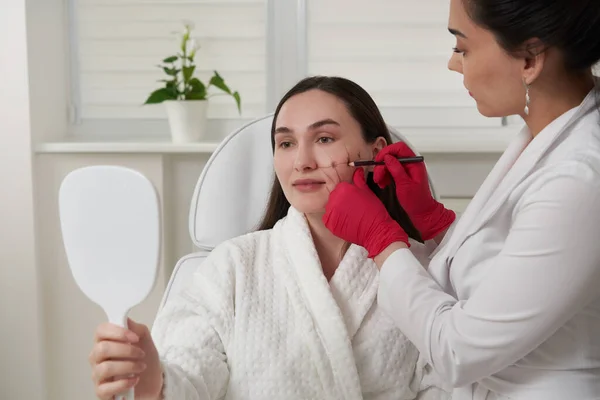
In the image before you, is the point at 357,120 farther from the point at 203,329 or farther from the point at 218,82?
the point at 218,82

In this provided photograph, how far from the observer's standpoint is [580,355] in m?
1.03

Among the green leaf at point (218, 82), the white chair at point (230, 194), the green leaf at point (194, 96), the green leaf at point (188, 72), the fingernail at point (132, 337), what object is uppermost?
the green leaf at point (188, 72)

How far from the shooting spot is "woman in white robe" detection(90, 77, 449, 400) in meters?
1.29

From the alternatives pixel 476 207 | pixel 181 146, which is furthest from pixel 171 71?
pixel 476 207

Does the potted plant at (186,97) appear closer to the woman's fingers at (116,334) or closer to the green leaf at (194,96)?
the green leaf at (194,96)

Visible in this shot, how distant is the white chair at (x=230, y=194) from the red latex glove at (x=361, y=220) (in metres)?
0.43

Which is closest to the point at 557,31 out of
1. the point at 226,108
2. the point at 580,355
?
the point at 580,355

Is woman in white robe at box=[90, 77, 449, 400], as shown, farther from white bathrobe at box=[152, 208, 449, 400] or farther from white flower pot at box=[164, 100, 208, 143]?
white flower pot at box=[164, 100, 208, 143]

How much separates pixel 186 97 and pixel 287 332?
123cm

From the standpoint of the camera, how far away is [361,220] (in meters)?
1.22

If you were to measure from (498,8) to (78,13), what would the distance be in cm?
188

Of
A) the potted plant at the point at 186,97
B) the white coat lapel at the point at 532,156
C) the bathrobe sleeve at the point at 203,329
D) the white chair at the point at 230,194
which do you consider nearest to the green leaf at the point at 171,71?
the potted plant at the point at 186,97

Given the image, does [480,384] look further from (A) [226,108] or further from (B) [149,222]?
(A) [226,108]

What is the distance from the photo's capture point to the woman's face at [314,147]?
4.61 feet
